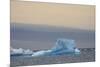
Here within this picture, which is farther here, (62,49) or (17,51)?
(62,49)

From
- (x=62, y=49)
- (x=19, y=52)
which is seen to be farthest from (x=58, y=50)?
(x=19, y=52)

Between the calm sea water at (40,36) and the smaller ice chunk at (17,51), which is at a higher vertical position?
the calm sea water at (40,36)

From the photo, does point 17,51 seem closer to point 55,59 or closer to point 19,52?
point 19,52

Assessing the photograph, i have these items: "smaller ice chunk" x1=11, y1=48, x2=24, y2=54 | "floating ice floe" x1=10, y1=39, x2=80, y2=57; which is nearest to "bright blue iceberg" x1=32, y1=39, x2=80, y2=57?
"floating ice floe" x1=10, y1=39, x2=80, y2=57

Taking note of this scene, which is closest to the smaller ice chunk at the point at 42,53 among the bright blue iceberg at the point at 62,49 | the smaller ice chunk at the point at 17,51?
the bright blue iceberg at the point at 62,49

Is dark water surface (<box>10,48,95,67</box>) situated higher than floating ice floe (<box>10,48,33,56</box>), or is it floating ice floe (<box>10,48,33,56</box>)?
floating ice floe (<box>10,48,33,56</box>)

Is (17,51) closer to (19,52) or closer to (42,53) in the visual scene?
(19,52)

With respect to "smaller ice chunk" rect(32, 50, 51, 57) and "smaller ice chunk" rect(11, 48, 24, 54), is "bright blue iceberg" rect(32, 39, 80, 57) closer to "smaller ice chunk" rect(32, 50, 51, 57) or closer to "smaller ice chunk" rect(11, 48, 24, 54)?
"smaller ice chunk" rect(32, 50, 51, 57)

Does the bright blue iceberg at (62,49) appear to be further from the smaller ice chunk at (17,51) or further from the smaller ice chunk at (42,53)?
the smaller ice chunk at (17,51)

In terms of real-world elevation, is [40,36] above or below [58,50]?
above
